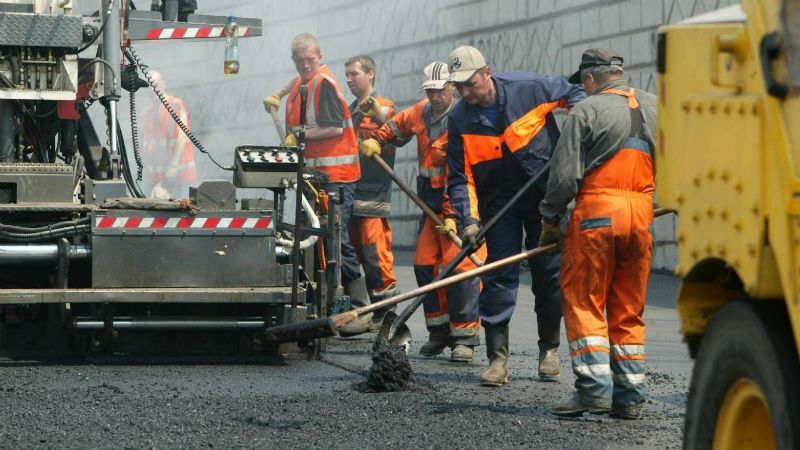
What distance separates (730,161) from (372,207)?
7.06 metres

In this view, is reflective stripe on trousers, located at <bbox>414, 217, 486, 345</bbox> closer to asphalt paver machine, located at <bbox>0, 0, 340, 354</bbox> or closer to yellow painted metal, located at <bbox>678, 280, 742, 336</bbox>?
asphalt paver machine, located at <bbox>0, 0, 340, 354</bbox>

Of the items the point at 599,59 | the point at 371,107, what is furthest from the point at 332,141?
the point at 599,59

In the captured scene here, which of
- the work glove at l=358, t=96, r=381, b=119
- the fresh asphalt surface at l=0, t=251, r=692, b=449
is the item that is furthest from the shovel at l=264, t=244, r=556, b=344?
the work glove at l=358, t=96, r=381, b=119

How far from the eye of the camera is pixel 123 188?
8.63 m

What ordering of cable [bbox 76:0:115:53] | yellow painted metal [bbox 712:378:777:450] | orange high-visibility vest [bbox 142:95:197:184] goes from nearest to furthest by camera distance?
1. yellow painted metal [bbox 712:378:777:450]
2. cable [bbox 76:0:115:53]
3. orange high-visibility vest [bbox 142:95:197:184]

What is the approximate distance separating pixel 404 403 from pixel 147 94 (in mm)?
10756

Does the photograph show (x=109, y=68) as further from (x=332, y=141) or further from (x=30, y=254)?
(x=332, y=141)

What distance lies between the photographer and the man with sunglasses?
7.62m

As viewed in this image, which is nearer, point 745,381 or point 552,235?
point 745,381

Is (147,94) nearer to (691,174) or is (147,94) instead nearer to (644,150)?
(644,150)

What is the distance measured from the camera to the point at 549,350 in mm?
7805

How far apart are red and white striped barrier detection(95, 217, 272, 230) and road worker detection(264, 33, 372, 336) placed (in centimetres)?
213

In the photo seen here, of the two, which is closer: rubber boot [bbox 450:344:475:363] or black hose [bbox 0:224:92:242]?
black hose [bbox 0:224:92:242]

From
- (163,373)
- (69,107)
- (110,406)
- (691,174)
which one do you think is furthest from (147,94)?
(691,174)
